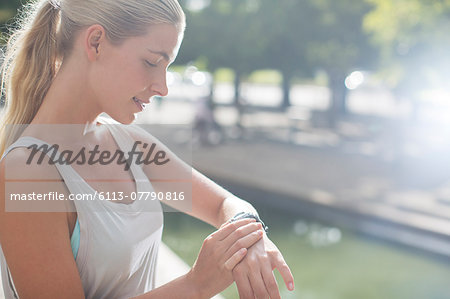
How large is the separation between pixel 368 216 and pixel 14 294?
6446 millimetres

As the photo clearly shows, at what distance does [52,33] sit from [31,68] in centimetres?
12

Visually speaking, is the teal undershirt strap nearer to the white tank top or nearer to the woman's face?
the white tank top

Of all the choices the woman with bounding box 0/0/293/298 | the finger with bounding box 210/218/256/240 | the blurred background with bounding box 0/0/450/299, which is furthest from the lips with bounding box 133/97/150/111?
the blurred background with bounding box 0/0/450/299

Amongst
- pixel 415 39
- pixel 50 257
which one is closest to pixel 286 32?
pixel 415 39

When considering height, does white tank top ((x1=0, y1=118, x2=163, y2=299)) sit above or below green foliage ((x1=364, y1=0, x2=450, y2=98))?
below

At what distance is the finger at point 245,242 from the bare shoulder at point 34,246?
1.27 ft

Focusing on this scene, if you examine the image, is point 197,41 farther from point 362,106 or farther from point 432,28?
point 362,106

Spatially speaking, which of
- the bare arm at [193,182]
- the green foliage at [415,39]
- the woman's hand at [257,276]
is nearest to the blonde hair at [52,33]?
the bare arm at [193,182]

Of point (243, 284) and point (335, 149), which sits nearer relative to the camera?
point (243, 284)

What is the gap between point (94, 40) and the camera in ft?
4.59

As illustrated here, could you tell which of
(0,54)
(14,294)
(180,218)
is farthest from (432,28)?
(14,294)

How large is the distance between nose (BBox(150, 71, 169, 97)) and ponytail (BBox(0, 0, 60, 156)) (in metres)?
0.30

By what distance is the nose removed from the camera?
147 centimetres

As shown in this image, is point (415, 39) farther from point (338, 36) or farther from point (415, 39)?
point (338, 36)
